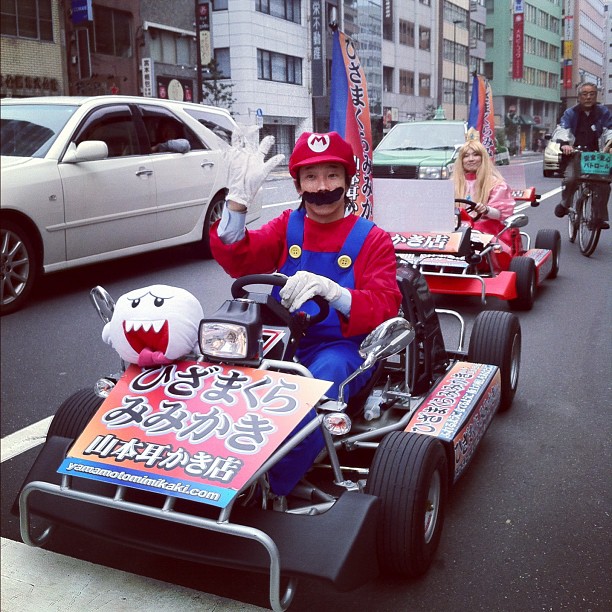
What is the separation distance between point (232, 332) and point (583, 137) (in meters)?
4.85

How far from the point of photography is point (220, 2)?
→ 7.07ft

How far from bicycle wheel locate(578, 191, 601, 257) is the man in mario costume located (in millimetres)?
5113

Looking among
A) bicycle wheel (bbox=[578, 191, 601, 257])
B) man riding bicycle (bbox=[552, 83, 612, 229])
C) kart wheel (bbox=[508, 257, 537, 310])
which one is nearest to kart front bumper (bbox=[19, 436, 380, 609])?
man riding bicycle (bbox=[552, 83, 612, 229])

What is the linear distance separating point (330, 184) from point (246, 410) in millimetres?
838

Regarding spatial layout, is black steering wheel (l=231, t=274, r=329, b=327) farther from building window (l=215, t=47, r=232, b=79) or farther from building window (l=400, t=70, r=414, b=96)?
building window (l=400, t=70, r=414, b=96)

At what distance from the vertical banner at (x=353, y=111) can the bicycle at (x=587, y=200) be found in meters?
2.64

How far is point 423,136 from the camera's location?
13.8 feet

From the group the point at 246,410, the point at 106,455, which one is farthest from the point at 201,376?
the point at 106,455

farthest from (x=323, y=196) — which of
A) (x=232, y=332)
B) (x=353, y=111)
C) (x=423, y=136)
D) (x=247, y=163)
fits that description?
(x=423, y=136)

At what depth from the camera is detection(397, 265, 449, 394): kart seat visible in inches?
116

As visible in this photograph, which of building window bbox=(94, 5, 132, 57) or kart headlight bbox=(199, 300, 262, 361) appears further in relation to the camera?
kart headlight bbox=(199, 300, 262, 361)

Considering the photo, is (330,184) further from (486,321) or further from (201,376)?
(486,321)

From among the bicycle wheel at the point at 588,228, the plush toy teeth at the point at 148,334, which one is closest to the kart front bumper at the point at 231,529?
the plush toy teeth at the point at 148,334

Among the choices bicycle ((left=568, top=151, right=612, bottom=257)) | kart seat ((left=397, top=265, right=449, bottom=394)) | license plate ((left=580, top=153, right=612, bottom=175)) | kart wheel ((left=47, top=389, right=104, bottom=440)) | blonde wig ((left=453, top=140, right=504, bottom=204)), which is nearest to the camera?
kart wheel ((left=47, top=389, right=104, bottom=440))
